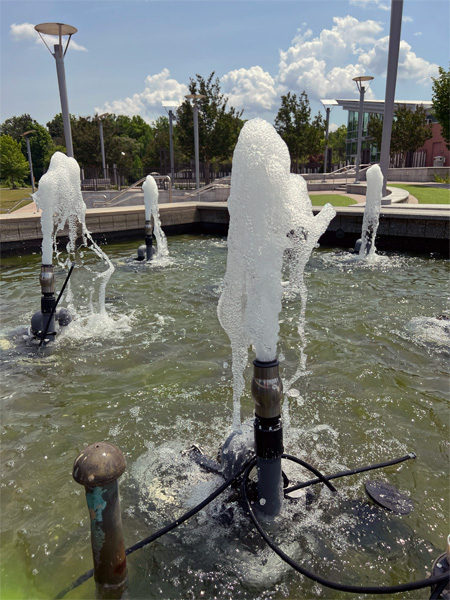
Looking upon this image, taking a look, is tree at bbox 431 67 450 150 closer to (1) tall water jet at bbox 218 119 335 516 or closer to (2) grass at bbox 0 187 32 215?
(2) grass at bbox 0 187 32 215

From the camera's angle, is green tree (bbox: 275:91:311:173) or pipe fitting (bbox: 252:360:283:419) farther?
green tree (bbox: 275:91:311:173)

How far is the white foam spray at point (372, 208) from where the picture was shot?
12.0 metres

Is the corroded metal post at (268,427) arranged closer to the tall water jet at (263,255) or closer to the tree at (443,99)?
the tall water jet at (263,255)

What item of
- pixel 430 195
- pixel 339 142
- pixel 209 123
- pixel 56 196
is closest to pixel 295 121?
pixel 209 123

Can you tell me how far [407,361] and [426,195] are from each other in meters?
18.9

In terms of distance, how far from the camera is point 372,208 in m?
12.6

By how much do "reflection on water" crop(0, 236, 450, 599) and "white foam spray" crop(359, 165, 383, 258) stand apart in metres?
3.89

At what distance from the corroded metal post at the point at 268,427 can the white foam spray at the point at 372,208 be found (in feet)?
33.1

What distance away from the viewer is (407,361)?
5.75 meters

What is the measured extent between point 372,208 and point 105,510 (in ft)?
38.9

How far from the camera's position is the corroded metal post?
267 centimetres

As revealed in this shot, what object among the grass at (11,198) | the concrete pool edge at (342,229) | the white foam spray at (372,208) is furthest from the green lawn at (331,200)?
the grass at (11,198)

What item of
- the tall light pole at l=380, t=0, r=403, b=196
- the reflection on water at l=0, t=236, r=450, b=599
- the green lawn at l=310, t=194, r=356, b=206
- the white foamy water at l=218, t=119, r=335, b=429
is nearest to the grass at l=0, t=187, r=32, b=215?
the green lawn at l=310, t=194, r=356, b=206

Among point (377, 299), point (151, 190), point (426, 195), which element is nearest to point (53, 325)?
point (377, 299)
